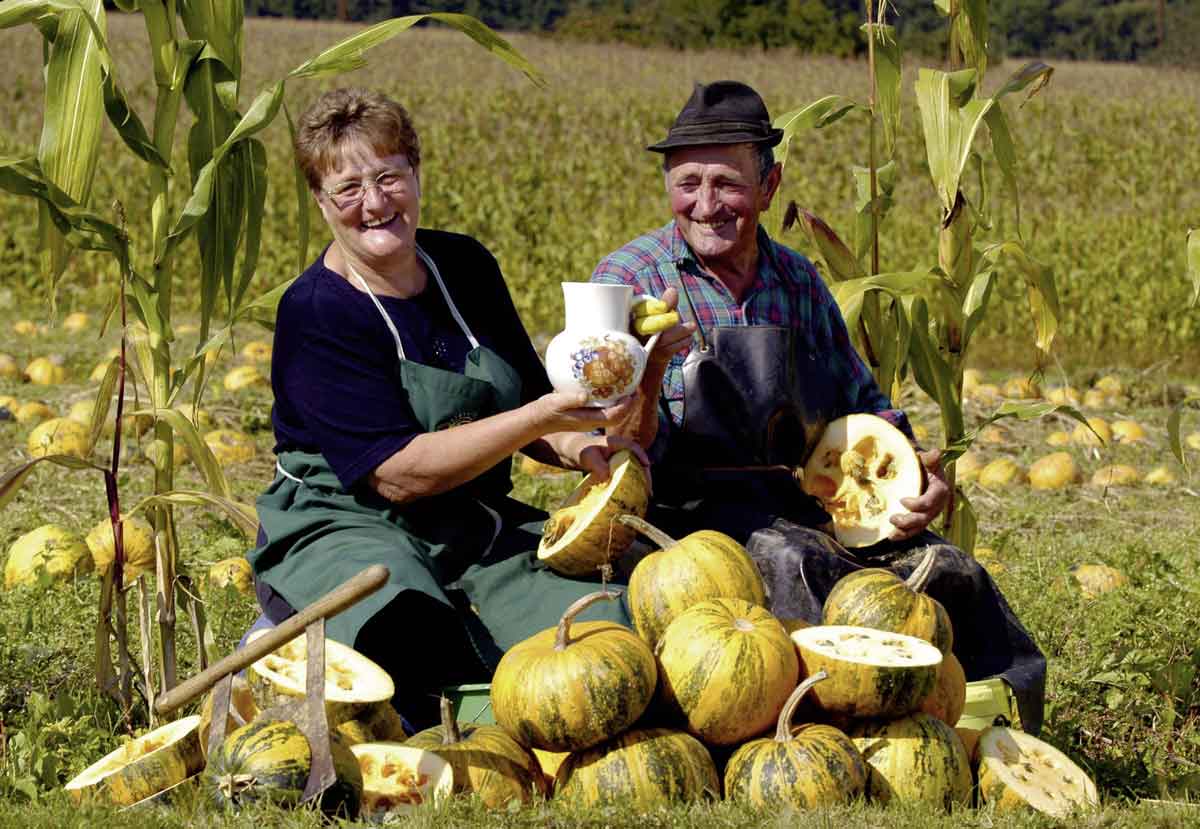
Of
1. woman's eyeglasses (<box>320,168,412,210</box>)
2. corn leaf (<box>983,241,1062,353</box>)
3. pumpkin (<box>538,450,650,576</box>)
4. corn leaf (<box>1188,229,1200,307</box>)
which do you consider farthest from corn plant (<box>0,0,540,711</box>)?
corn leaf (<box>1188,229,1200,307</box>)

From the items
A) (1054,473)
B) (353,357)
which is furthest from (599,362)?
(1054,473)

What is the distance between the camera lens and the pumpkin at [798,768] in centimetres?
304

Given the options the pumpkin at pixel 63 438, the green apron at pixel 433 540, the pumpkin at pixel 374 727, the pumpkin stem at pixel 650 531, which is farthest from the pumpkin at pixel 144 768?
the pumpkin at pixel 63 438

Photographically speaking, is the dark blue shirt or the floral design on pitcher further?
the dark blue shirt

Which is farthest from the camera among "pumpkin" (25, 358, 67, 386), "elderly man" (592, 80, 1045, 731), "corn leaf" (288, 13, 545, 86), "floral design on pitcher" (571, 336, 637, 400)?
"pumpkin" (25, 358, 67, 386)

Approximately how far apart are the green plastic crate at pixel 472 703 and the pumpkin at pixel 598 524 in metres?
0.39

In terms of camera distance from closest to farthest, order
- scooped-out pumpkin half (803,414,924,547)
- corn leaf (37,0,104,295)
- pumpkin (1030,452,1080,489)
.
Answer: corn leaf (37,0,104,295) → scooped-out pumpkin half (803,414,924,547) → pumpkin (1030,452,1080,489)

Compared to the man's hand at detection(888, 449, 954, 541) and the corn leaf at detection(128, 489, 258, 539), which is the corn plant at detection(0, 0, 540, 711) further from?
the man's hand at detection(888, 449, 954, 541)

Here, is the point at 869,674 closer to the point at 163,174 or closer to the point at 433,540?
the point at 433,540

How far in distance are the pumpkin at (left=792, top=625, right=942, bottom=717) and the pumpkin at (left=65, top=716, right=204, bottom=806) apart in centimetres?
138

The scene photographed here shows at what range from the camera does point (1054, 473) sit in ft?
26.2

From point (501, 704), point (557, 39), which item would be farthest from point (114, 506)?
point (557, 39)

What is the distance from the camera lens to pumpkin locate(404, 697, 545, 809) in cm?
310

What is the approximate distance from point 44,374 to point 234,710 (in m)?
7.14
